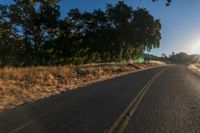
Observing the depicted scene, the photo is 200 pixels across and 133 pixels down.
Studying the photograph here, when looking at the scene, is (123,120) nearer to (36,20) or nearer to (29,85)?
(29,85)

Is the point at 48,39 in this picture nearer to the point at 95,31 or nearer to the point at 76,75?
the point at 95,31

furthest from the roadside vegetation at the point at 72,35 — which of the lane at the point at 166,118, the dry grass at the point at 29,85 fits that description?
the lane at the point at 166,118

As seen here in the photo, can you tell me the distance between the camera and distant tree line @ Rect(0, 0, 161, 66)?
4361cm

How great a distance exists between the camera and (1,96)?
44.0 feet

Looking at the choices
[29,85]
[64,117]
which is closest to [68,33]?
[29,85]

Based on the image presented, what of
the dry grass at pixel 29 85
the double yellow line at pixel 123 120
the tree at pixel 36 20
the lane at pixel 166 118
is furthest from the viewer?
the tree at pixel 36 20

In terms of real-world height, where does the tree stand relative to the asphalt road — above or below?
above

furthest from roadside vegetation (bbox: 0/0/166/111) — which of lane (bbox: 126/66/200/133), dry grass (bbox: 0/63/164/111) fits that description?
lane (bbox: 126/66/200/133)

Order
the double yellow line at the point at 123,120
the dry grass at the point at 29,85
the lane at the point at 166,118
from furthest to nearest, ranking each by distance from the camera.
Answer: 1. the dry grass at the point at 29,85
2. the lane at the point at 166,118
3. the double yellow line at the point at 123,120

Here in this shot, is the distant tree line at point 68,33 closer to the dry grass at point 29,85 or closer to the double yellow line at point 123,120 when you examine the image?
the dry grass at point 29,85

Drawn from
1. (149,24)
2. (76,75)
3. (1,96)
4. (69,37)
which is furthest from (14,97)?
(149,24)

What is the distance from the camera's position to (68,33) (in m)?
53.8

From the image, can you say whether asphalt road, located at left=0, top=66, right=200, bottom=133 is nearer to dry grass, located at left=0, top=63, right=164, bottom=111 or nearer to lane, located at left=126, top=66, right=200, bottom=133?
lane, located at left=126, top=66, right=200, bottom=133

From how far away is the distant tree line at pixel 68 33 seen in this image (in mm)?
43606
